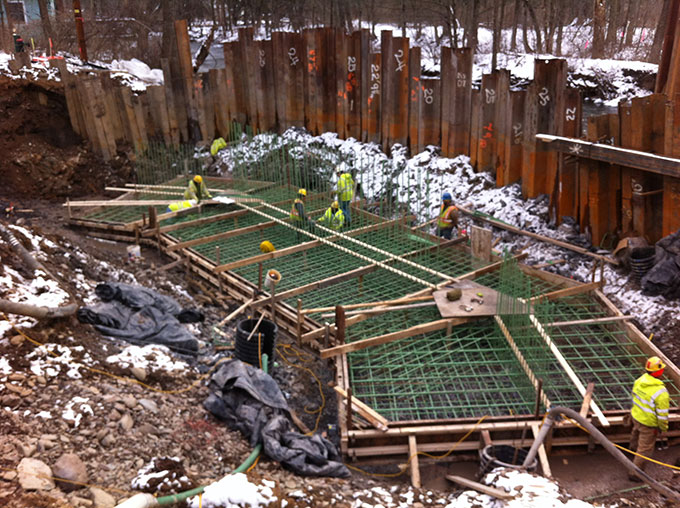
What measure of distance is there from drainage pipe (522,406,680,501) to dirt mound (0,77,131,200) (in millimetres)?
13183

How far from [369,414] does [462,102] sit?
8.42m

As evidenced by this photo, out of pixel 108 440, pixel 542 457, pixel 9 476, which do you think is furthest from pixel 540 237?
pixel 9 476

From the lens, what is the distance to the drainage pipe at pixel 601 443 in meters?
5.92

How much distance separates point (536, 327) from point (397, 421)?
7.83ft

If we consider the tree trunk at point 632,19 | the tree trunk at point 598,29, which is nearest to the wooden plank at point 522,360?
the tree trunk at point 598,29

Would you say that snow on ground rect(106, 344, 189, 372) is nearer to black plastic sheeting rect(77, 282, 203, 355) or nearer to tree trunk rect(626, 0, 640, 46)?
black plastic sheeting rect(77, 282, 203, 355)

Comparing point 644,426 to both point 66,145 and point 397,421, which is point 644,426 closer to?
point 397,421

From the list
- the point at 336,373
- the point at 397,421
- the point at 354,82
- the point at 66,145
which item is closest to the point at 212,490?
the point at 397,421

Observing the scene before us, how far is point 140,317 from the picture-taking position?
891cm

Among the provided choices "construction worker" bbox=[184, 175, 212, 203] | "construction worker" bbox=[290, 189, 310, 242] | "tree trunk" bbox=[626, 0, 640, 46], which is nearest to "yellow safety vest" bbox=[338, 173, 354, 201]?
"construction worker" bbox=[290, 189, 310, 242]

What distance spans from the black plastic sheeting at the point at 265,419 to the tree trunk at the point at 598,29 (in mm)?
18292

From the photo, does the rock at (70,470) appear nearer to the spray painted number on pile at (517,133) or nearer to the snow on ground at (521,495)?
the snow on ground at (521,495)

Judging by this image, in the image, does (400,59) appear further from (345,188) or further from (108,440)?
(108,440)

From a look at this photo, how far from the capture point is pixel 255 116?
18.3 m
